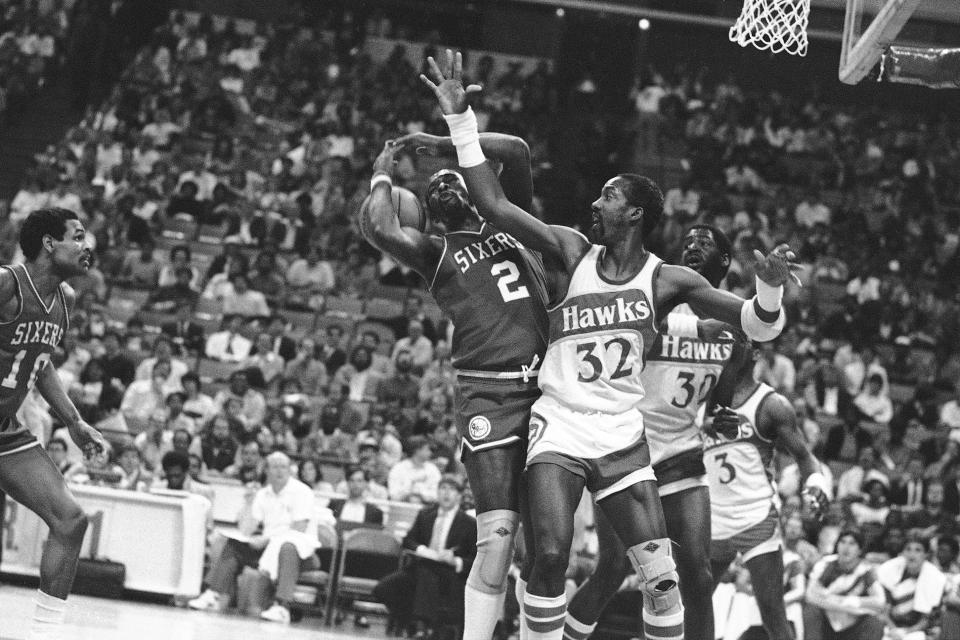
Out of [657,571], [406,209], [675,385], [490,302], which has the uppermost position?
[406,209]

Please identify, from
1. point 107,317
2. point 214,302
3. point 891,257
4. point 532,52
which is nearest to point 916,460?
point 891,257

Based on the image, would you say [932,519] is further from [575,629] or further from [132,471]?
[575,629]

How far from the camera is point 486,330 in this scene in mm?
6949

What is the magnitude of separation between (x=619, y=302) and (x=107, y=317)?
1539 centimetres

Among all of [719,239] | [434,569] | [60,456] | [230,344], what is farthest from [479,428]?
[230,344]

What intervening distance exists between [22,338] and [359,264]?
1466 cm

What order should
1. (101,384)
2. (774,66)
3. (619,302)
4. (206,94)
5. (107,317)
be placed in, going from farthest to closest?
(774,66) → (206,94) → (107,317) → (101,384) → (619,302)

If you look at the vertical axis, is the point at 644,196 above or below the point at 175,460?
above

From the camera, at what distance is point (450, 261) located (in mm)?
7086

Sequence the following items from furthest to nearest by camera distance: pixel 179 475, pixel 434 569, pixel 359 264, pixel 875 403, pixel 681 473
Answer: pixel 359 264 → pixel 875 403 → pixel 179 475 → pixel 434 569 → pixel 681 473

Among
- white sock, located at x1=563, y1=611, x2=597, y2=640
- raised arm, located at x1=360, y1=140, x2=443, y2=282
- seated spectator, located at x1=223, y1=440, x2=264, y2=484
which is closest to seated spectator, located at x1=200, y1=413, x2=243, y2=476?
seated spectator, located at x1=223, y1=440, x2=264, y2=484

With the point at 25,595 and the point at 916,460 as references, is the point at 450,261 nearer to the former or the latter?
the point at 25,595

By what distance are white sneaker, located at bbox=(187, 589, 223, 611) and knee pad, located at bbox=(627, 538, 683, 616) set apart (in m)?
8.26

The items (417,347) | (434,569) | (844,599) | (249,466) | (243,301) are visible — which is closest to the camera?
(844,599)
